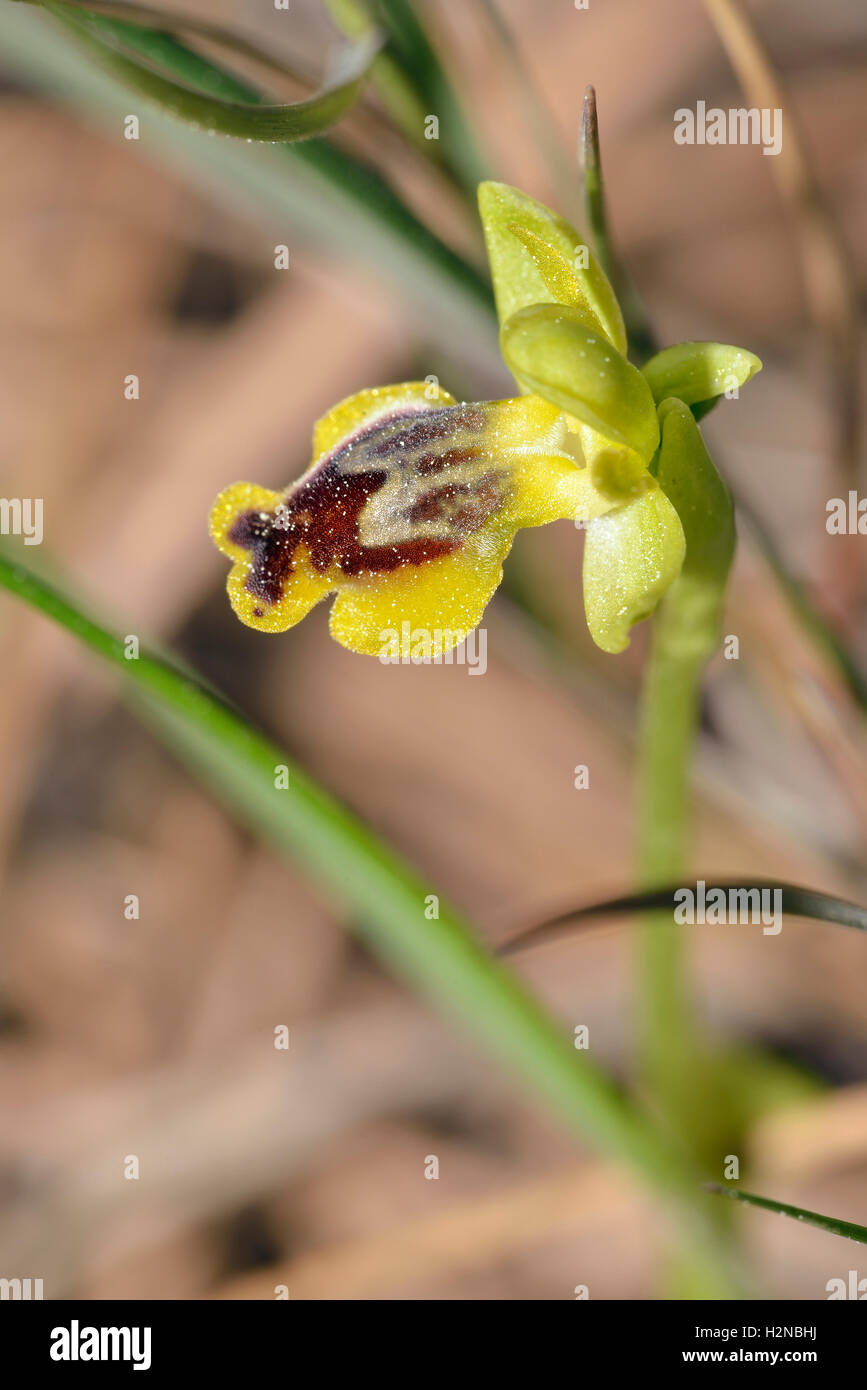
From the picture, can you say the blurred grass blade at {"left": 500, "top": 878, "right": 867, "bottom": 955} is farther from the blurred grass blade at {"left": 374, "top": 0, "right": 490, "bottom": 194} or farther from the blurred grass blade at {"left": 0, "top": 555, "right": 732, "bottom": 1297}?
the blurred grass blade at {"left": 374, "top": 0, "right": 490, "bottom": 194}

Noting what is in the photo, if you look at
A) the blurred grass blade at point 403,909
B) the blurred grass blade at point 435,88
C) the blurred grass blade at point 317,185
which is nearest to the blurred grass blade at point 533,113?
the blurred grass blade at point 435,88

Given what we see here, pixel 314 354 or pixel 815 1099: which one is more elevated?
pixel 314 354

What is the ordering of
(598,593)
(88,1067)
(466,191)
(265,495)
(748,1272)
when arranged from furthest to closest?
(88,1067)
(748,1272)
(466,191)
(265,495)
(598,593)

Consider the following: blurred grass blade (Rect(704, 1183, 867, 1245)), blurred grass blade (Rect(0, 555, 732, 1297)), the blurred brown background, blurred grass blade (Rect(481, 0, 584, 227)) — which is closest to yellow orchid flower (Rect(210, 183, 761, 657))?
blurred grass blade (Rect(0, 555, 732, 1297))

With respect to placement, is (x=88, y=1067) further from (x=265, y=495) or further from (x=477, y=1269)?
(x=265, y=495)

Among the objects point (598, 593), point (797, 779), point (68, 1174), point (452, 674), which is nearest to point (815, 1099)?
point (797, 779)

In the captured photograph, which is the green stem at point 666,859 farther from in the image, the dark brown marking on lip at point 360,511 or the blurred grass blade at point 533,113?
the blurred grass blade at point 533,113
